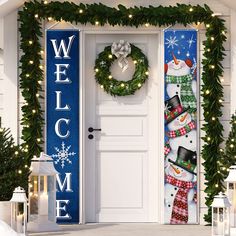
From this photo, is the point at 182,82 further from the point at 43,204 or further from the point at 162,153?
the point at 43,204

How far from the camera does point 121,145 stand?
10.6 m

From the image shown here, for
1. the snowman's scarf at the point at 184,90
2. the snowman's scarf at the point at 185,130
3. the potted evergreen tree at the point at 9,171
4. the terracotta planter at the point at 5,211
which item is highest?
the snowman's scarf at the point at 184,90

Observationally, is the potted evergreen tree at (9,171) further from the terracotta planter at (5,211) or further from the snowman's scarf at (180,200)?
the snowman's scarf at (180,200)

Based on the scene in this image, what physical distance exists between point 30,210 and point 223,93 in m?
2.44

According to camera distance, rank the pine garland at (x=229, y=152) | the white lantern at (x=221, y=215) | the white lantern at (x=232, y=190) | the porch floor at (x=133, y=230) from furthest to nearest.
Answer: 1. the pine garland at (x=229, y=152)
2. the porch floor at (x=133, y=230)
3. the white lantern at (x=232, y=190)
4. the white lantern at (x=221, y=215)

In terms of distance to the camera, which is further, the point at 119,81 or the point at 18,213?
the point at 119,81

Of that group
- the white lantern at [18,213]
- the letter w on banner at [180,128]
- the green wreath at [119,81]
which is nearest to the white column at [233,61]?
the letter w on banner at [180,128]

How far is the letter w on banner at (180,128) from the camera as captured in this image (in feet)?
34.4

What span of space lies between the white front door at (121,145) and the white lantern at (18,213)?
1.92m

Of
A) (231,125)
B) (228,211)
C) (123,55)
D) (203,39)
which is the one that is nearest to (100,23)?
(123,55)

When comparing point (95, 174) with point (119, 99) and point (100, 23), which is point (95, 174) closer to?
point (119, 99)

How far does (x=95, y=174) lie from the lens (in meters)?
10.6

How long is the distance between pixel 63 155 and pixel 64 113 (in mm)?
453

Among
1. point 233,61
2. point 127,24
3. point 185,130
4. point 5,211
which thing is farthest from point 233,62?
point 5,211
